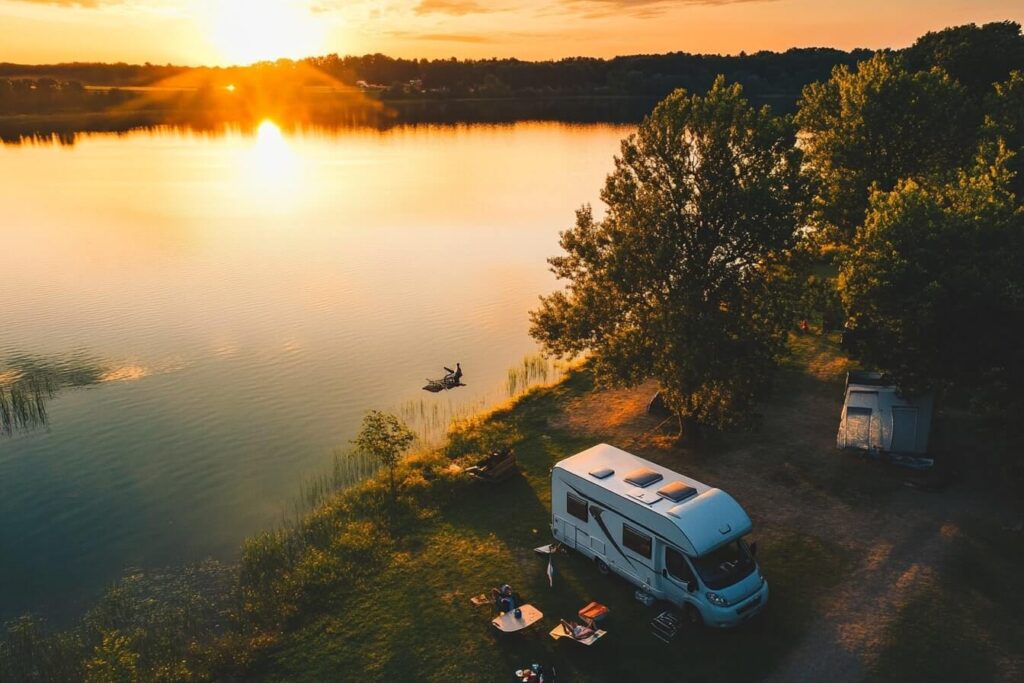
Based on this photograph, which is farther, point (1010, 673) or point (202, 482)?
point (202, 482)

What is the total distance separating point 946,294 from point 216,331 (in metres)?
44.4

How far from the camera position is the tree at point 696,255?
93.5 feet

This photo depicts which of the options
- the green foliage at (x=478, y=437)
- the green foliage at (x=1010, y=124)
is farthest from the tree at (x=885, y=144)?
the green foliage at (x=478, y=437)

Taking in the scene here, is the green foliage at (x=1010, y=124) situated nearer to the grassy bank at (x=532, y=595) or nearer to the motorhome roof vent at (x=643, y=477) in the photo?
the grassy bank at (x=532, y=595)

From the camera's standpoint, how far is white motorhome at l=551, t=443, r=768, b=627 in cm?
1969

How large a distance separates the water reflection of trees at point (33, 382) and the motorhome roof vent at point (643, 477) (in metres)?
31.8

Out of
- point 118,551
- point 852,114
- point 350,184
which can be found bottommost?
point 118,551

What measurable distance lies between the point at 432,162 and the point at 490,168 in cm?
1381

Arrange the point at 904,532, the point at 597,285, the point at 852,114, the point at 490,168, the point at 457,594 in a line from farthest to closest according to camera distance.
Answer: the point at 490,168
the point at 852,114
the point at 597,285
the point at 904,532
the point at 457,594

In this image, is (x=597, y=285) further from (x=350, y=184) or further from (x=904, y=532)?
(x=350, y=184)

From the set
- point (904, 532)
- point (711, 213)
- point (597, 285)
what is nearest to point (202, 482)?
point (597, 285)

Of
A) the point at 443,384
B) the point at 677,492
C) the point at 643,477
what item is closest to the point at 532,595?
the point at 643,477

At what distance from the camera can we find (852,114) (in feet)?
145

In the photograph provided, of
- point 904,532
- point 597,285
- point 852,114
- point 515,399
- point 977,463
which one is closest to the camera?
point 904,532
